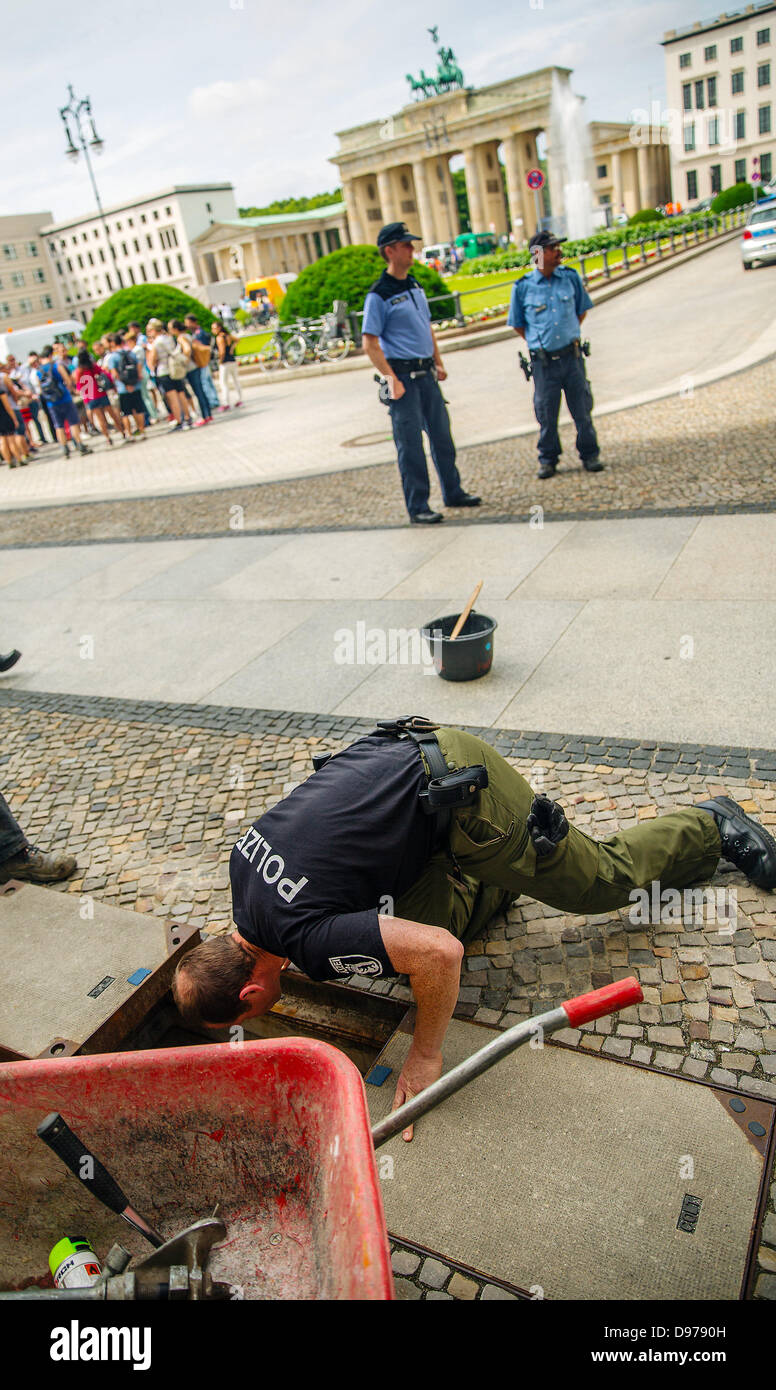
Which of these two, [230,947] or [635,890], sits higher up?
[230,947]

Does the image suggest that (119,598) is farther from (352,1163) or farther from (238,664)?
(352,1163)

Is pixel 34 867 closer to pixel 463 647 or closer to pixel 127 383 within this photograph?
pixel 463 647

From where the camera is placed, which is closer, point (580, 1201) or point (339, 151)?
point (580, 1201)

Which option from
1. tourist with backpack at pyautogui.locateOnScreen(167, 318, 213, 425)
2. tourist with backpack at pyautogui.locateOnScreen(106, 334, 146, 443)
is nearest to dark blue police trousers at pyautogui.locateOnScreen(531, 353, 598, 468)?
tourist with backpack at pyautogui.locateOnScreen(167, 318, 213, 425)

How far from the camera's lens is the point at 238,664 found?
619cm

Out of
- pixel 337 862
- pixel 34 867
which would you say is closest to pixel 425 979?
pixel 337 862

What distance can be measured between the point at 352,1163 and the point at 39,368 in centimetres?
1848

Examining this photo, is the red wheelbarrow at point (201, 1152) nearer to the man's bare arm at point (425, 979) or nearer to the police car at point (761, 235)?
the man's bare arm at point (425, 979)

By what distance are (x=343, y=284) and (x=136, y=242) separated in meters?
104

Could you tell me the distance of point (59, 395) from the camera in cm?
1647

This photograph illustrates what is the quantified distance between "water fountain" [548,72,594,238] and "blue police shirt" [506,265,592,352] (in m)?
52.4

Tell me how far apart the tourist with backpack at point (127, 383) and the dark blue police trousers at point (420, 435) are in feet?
34.9

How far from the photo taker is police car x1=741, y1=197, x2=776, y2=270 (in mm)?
21672
